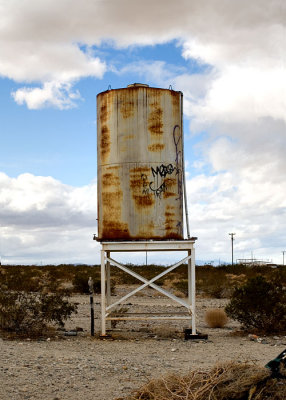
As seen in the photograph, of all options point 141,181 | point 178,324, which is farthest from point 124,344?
point 178,324

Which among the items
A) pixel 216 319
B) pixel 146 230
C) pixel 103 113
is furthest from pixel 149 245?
pixel 216 319

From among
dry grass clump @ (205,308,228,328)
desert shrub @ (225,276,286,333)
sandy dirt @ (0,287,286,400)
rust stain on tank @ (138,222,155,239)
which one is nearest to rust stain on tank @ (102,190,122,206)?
rust stain on tank @ (138,222,155,239)

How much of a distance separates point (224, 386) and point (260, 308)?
8715 millimetres

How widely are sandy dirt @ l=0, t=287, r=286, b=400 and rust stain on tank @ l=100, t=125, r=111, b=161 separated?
4.90m

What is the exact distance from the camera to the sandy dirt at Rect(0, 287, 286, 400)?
8.83 metres

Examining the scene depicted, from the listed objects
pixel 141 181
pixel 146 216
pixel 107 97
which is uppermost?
pixel 107 97

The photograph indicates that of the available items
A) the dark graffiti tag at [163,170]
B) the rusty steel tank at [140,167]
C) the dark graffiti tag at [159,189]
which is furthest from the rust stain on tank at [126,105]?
the dark graffiti tag at [159,189]

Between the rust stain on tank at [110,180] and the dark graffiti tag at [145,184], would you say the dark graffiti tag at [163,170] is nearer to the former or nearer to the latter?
the dark graffiti tag at [145,184]

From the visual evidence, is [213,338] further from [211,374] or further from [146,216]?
[211,374]

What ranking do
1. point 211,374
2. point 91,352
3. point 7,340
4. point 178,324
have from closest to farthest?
point 211,374 < point 91,352 < point 7,340 < point 178,324

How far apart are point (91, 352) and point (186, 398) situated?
5.72m

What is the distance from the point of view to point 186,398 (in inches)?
274

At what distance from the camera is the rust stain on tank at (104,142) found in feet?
49.3

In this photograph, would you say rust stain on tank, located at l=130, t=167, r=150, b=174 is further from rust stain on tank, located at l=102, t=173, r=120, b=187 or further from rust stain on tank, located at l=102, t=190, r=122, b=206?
rust stain on tank, located at l=102, t=190, r=122, b=206
